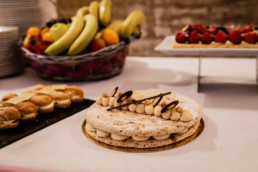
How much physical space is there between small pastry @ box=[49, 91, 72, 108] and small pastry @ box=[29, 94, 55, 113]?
0.02m

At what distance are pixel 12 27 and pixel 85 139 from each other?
107cm

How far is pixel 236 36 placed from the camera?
1239mm

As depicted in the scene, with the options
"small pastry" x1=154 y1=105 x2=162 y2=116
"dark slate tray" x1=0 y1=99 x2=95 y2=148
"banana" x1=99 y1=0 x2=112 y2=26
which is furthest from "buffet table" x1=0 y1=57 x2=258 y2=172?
"banana" x1=99 y1=0 x2=112 y2=26

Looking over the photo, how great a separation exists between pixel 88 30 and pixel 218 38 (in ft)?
1.99

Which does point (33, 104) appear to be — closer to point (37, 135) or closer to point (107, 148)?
point (37, 135)

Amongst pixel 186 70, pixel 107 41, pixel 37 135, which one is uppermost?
pixel 107 41

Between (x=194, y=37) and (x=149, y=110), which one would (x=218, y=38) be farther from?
(x=149, y=110)

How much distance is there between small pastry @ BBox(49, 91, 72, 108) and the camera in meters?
1.07

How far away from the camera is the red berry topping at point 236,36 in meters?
1.24

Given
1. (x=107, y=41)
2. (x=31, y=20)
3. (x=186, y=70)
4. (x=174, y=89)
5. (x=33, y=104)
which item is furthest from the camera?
(x=31, y=20)

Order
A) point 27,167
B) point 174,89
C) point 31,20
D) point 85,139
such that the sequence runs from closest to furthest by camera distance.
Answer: point 27,167 → point 85,139 → point 174,89 → point 31,20

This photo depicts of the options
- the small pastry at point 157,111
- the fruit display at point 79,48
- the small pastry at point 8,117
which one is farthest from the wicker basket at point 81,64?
the small pastry at point 157,111

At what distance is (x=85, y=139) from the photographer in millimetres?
863

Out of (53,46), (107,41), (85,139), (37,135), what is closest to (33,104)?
(37,135)
